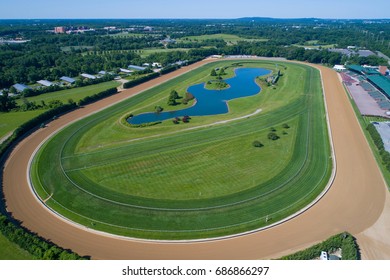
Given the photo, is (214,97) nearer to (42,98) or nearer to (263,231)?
(42,98)

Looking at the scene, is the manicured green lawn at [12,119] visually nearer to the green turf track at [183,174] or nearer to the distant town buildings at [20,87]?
the green turf track at [183,174]

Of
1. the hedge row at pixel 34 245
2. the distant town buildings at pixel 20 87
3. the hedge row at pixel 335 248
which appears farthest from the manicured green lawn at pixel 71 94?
the hedge row at pixel 335 248

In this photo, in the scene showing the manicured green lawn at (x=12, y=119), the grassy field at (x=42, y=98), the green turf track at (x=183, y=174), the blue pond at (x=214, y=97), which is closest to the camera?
the green turf track at (x=183, y=174)

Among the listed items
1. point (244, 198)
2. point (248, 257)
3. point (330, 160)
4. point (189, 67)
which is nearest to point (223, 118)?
point (330, 160)

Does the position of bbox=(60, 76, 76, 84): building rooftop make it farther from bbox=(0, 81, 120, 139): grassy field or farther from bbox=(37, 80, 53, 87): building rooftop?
bbox=(0, 81, 120, 139): grassy field

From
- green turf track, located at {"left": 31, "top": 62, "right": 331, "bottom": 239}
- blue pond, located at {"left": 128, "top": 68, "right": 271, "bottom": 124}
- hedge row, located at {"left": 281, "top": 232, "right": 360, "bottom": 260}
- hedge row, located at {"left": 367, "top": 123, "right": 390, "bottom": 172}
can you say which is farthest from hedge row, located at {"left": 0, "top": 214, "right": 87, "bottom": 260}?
hedge row, located at {"left": 367, "top": 123, "right": 390, "bottom": 172}

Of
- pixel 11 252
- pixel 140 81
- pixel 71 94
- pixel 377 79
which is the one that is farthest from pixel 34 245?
pixel 377 79
